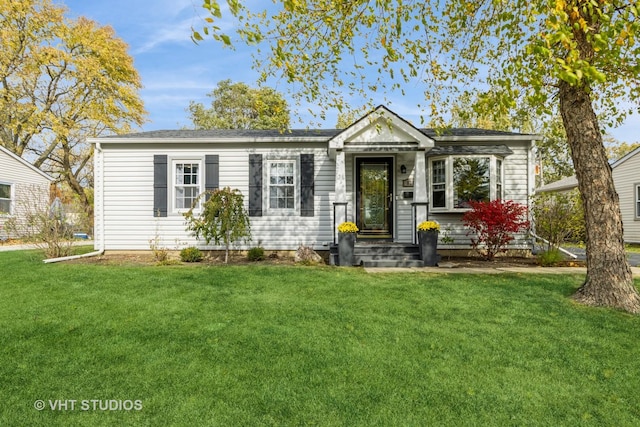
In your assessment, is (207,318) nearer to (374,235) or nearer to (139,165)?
(374,235)

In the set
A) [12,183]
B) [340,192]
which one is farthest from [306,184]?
[12,183]

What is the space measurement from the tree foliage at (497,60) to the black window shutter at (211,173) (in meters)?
3.71

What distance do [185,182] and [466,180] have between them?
7523mm

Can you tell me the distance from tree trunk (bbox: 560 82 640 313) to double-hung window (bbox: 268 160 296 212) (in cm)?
627

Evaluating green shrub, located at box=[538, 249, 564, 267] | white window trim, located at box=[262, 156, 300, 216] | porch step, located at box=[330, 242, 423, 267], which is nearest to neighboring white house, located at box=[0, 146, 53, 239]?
white window trim, located at box=[262, 156, 300, 216]

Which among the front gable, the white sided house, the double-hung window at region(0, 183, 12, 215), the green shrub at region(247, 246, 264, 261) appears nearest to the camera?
the front gable

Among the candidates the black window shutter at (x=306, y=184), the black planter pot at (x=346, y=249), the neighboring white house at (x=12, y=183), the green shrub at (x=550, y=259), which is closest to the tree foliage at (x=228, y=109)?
the neighboring white house at (x=12, y=183)

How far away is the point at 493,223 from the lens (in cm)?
803

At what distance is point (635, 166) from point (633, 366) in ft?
49.6

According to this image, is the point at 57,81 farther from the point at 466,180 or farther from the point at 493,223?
the point at 493,223

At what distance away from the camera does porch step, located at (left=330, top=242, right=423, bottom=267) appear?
25.5ft

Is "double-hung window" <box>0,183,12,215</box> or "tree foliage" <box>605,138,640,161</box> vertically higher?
"tree foliage" <box>605,138,640,161</box>

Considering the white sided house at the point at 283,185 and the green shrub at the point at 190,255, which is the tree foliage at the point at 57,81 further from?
the green shrub at the point at 190,255

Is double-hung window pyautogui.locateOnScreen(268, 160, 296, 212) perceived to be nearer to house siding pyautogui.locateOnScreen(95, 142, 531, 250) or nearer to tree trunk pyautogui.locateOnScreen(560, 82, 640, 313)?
house siding pyautogui.locateOnScreen(95, 142, 531, 250)
